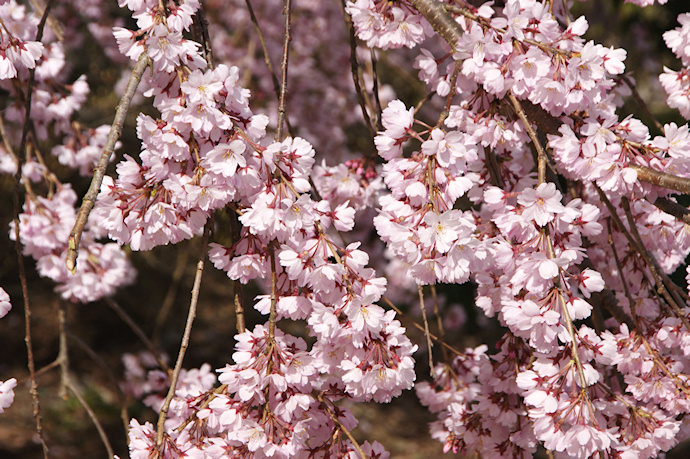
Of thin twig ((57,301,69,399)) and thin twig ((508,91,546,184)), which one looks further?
thin twig ((57,301,69,399))

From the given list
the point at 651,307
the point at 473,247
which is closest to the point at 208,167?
the point at 473,247

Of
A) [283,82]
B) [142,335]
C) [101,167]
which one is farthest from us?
[142,335]

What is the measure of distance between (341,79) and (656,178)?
3.82 meters

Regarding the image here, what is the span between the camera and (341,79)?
188 inches

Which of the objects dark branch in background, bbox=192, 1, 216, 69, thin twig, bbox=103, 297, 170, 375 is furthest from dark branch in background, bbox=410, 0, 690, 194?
thin twig, bbox=103, 297, 170, 375

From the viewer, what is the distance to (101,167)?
3.48 feet

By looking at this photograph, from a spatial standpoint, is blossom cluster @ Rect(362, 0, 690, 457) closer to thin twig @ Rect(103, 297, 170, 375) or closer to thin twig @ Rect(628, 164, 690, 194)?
thin twig @ Rect(628, 164, 690, 194)

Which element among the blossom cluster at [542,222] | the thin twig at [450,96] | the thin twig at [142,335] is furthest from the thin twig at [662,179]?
the thin twig at [142,335]

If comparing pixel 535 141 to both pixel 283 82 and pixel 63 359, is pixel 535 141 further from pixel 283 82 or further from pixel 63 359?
pixel 63 359

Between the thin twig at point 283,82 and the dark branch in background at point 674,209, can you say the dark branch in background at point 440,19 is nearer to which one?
the thin twig at point 283,82

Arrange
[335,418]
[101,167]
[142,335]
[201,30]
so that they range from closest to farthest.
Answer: [101,167], [335,418], [201,30], [142,335]

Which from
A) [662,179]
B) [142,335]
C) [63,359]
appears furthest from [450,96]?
[63,359]

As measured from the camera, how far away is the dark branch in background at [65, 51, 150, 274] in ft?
3.17

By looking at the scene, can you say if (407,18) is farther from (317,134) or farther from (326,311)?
(317,134)
